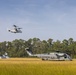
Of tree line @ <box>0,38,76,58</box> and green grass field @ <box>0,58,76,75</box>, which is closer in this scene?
green grass field @ <box>0,58,76,75</box>

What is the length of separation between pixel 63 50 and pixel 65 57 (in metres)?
55.3

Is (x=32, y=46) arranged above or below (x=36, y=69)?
above

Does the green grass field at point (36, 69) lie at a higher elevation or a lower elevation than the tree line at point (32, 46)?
lower

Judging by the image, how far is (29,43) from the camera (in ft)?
485

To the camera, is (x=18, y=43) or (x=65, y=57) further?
(x=18, y=43)

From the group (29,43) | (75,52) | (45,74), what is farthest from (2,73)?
(29,43)

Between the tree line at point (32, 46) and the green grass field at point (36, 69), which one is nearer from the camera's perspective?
the green grass field at point (36, 69)

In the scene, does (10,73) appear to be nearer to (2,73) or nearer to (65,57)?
(2,73)

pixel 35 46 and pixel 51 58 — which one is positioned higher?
pixel 35 46

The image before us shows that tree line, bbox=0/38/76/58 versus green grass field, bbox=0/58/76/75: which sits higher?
tree line, bbox=0/38/76/58

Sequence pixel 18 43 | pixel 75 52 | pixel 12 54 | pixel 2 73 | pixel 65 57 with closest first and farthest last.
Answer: pixel 2 73, pixel 65 57, pixel 75 52, pixel 12 54, pixel 18 43

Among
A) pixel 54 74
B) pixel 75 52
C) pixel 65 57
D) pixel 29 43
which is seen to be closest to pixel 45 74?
pixel 54 74

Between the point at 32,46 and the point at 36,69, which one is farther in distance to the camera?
the point at 32,46

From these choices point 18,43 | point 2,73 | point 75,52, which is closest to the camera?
point 2,73
